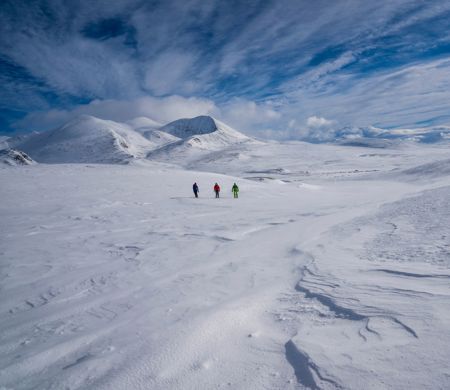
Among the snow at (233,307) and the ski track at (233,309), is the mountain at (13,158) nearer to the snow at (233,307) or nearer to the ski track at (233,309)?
the snow at (233,307)

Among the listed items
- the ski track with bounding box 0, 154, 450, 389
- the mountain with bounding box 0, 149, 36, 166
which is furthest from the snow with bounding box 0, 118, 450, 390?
the mountain with bounding box 0, 149, 36, 166

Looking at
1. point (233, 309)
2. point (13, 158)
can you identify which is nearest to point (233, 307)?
point (233, 309)

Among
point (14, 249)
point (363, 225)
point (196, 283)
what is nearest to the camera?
point (196, 283)

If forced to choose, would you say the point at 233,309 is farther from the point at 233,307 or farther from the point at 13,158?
the point at 13,158

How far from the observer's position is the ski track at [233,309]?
286 cm

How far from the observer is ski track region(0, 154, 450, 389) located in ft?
9.37

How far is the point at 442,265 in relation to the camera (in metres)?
5.08

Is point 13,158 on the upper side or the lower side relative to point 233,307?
upper

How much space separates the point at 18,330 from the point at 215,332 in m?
3.23

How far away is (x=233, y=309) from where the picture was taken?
4352mm

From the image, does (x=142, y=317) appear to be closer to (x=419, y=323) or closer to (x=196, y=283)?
(x=196, y=283)

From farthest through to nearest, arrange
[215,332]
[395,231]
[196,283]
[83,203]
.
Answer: [83,203] → [395,231] → [196,283] → [215,332]

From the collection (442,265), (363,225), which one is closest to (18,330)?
(442,265)

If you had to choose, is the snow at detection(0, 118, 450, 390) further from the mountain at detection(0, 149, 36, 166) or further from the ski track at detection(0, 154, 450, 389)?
the mountain at detection(0, 149, 36, 166)
